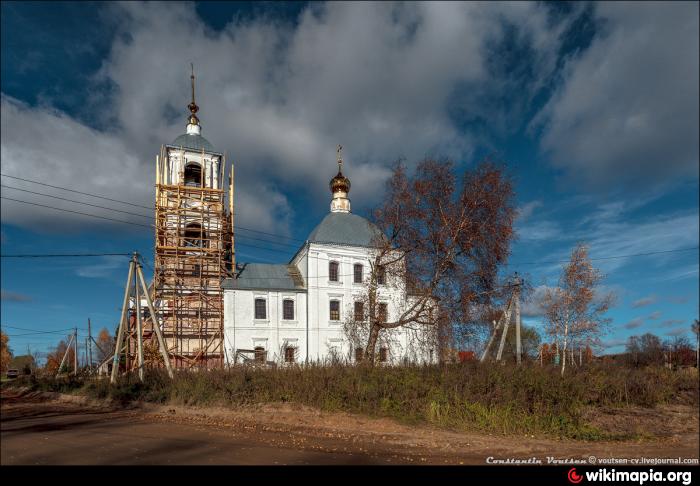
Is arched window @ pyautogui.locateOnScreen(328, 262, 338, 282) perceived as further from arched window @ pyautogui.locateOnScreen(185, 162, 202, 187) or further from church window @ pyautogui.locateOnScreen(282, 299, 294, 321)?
arched window @ pyautogui.locateOnScreen(185, 162, 202, 187)

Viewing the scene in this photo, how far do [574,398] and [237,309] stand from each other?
20400mm

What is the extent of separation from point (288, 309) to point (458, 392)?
18427mm

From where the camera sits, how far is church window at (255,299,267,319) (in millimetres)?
29297

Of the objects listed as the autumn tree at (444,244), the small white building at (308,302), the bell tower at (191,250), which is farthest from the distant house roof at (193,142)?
the autumn tree at (444,244)

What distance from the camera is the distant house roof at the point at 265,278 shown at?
29375mm

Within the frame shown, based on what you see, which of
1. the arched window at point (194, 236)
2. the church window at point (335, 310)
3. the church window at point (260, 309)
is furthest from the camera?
A: the church window at point (335, 310)

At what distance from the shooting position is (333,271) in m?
31.3

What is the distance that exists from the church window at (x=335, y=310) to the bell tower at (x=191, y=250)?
683cm

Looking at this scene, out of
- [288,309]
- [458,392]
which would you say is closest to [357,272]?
[288,309]

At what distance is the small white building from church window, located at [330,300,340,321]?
2.5 inches

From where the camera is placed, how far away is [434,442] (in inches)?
404
